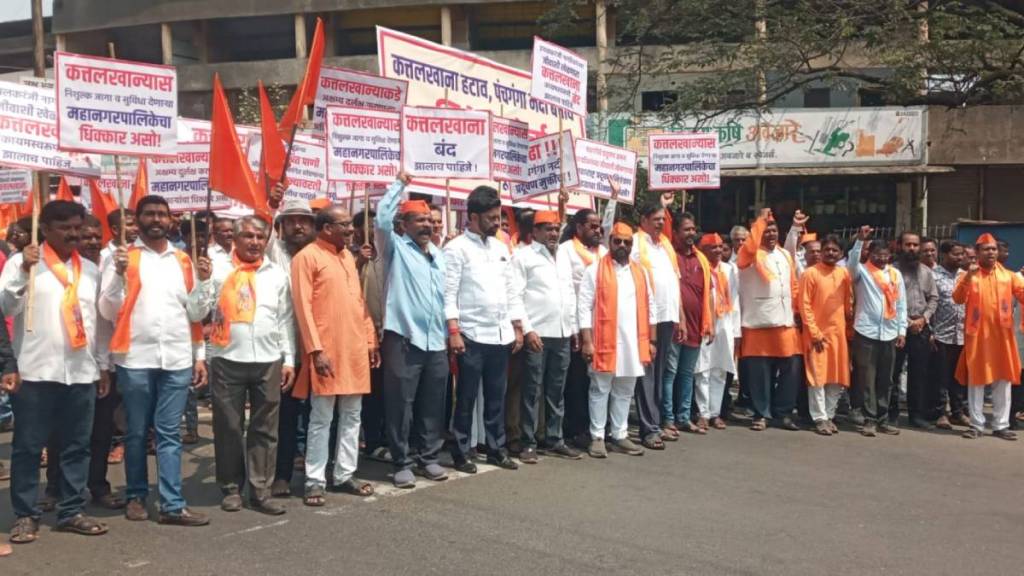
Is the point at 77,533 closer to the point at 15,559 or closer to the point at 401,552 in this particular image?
the point at 15,559

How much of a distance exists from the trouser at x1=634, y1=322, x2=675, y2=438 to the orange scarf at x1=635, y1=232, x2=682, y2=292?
1.46 feet

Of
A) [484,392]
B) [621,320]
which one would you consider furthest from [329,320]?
[621,320]

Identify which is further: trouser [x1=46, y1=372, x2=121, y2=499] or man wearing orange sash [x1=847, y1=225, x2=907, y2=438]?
man wearing orange sash [x1=847, y1=225, x2=907, y2=438]

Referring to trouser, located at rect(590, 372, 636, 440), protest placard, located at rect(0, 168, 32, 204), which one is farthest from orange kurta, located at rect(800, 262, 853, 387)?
protest placard, located at rect(0, 168, 32, 204)

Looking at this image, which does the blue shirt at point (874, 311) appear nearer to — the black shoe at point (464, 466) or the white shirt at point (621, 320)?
the white shirt at point (621, 320)

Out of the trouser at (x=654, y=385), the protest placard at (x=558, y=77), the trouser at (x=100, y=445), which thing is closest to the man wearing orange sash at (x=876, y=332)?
the trouser at (x=654, y=385)

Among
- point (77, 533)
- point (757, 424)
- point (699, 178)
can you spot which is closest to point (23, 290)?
point (77, 533)

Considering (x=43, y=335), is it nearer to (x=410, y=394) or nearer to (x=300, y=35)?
(x=410, y=394)

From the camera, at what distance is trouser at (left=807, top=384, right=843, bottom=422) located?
8.66m

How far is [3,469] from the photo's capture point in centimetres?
679

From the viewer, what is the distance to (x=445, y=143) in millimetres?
7844

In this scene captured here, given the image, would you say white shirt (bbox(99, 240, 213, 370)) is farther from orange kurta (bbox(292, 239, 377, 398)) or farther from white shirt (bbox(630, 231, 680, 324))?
white shirt (bbox(630, 231, 680, 324))

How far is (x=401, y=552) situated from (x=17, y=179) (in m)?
8.69

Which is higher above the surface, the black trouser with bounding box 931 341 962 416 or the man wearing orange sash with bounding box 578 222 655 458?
the man wearing orange sash with bounding box 578 222 655 458
